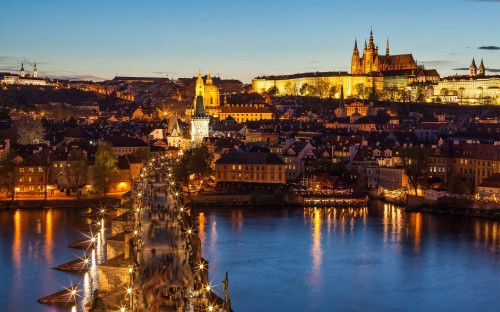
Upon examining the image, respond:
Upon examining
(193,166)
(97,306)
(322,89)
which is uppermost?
(322,89)

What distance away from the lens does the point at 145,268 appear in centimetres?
902

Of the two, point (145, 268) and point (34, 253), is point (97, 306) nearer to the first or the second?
point (145, 268)

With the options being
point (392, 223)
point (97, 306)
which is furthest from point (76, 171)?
point (97, 306)

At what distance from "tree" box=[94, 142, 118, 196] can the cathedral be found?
127ft

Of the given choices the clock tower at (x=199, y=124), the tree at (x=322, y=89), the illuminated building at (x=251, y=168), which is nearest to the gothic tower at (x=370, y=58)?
the tree at (x=322, y=89)

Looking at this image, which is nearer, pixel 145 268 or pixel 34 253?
pixel 145 268

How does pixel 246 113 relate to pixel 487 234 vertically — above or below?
above

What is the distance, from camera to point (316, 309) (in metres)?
10.4

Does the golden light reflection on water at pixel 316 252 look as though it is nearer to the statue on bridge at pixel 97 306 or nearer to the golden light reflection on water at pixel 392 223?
the golden light reflection on water at pixel 392 223

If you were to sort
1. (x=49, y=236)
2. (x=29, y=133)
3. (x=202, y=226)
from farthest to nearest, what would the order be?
1. (x=29, y=133)
2. (x=202, y=226)
3. (x=49, y=236)

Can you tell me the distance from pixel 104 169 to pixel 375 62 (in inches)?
1594

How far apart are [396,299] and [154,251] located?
3259mm

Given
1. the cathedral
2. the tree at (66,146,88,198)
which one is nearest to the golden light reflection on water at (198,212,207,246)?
the tree at (66,146,88,198)

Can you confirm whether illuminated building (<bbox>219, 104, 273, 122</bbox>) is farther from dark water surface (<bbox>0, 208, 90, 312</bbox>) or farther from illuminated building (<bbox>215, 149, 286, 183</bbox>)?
dark water surface (<bbox>0, 208, 90, 312</bbox>)
